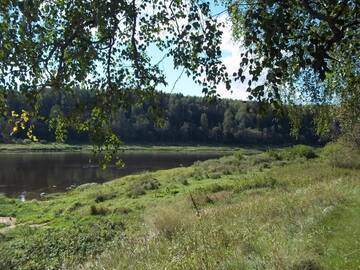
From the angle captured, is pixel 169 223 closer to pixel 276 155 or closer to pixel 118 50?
pixel 118 50

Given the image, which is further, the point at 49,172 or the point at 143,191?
the point at 49,172

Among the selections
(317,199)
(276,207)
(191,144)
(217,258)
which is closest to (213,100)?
(217,258)

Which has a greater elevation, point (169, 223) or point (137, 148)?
point (169, 223)

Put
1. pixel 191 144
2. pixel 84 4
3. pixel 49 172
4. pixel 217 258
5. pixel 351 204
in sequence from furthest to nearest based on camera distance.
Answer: pixel 191 144
pixel 49 172
pixel 351 204
pixel 217 258
pixel 84 4

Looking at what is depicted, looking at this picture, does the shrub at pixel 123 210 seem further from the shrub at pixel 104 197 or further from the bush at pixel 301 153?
the bush at pixel 301 153

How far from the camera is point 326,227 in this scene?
1138 centimetres

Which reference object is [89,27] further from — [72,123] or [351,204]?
[351,204]

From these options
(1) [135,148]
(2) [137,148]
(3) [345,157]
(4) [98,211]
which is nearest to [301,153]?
(3) [345,157]

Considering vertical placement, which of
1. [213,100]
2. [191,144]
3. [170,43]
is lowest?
[191,144]

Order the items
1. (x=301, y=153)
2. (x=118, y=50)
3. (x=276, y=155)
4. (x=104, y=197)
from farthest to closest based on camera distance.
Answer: (x=276, y=155) → (x=301, y=153) → (x=104, y=197) → (x=118, y=50)

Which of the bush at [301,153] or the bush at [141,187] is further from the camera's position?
the bush at [301,153]

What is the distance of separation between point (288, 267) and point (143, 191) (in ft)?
88.1

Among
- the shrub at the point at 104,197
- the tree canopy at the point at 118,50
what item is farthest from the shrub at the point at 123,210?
the tree canopy at the point at 118,50

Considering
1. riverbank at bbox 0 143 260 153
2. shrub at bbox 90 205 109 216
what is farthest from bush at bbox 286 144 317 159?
riverbank at bbox 0 143 260 153
